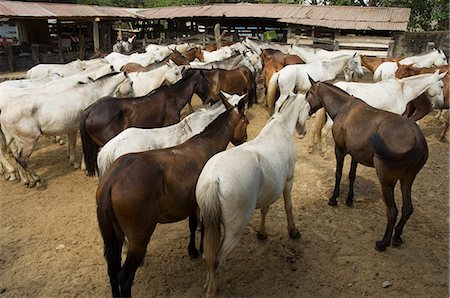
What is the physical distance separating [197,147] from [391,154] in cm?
225

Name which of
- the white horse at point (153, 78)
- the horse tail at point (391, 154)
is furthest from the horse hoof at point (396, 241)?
the white horse at point (153, 78)

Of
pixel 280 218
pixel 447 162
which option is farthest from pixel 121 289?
pixel 447 162

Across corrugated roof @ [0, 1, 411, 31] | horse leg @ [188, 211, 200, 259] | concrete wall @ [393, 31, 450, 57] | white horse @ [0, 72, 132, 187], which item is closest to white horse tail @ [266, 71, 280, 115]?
white horse @ [0, 72, 132, 187]

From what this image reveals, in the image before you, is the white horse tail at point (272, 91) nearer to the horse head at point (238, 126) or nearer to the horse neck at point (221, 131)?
the horse head at point (238, 126)

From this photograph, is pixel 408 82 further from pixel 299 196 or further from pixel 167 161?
pixel 167 161

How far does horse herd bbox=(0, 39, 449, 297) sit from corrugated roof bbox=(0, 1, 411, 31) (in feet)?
29.5

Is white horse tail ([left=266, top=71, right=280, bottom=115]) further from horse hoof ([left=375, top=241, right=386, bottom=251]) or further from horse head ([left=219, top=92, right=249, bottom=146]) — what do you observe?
horse hoof ([left=375, top=241, right=386, bottom=251])

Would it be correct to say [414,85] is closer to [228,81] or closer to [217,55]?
[228,81]

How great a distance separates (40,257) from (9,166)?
115 inches

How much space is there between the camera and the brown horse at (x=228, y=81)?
28.3 ft

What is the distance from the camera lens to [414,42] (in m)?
15.5

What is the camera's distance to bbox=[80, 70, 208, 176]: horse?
5.28 meters

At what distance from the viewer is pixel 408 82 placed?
659 cm

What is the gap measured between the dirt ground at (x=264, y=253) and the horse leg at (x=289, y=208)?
0.14m
